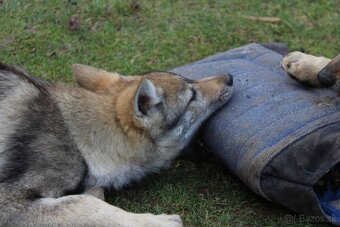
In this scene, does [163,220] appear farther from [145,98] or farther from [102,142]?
[145,98]

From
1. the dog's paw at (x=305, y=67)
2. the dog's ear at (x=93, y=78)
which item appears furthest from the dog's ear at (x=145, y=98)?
the dog's paw at (x=305, y=67)

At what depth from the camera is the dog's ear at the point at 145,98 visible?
380 cm

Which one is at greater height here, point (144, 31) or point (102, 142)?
point (102, 142)

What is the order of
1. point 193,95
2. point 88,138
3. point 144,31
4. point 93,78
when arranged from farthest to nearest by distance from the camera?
point 144,31 → point 93,78 → point 193,95 → point 88,138

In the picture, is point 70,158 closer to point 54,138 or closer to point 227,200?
point 54,138

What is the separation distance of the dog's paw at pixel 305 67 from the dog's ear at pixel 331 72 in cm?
16

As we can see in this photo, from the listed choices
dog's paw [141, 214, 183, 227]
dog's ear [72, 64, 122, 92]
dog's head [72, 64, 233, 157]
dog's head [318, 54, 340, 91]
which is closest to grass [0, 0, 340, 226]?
dog's ear [72, 64, 122, 92]

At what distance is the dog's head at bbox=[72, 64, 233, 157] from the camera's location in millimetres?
3902

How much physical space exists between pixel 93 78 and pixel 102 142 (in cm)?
67

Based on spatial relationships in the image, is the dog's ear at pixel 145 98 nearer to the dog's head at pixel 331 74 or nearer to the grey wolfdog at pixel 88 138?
the grey wolfdog at pixel 88 138

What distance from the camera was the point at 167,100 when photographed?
396 cm

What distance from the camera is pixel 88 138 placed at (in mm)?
3859

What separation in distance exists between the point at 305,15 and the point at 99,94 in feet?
9.88

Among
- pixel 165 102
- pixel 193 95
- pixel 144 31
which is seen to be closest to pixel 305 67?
pixel 193 95
